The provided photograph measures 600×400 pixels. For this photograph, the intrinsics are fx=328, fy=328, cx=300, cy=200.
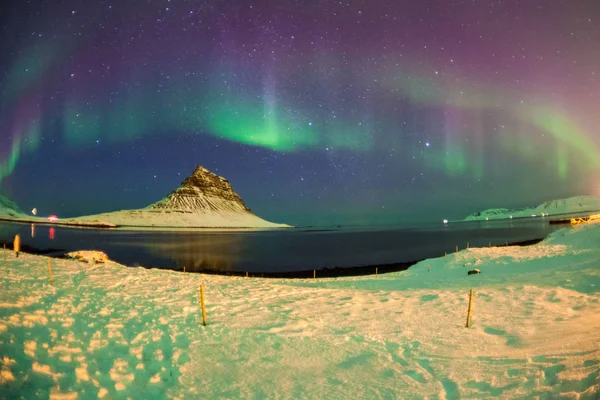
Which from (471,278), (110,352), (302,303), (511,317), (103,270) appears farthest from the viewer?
(471,278)

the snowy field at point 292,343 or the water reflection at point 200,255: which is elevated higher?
the snowy field at point 292,343

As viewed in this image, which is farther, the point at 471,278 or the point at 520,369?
the point at 471,278

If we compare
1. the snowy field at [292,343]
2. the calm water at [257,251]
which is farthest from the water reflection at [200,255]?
the snowy field at [292,343]

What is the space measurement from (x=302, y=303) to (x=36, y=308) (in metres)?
10.5

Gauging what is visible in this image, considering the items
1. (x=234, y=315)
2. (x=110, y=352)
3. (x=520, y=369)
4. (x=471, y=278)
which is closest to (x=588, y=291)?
(x=471, y=278)

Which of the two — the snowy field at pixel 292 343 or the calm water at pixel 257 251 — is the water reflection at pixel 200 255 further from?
the snowy field at pixel 292 343

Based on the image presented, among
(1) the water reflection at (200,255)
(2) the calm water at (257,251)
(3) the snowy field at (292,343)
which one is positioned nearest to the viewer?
(3) the snowy field at (292,343)

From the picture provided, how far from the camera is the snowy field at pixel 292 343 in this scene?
24.6 ft

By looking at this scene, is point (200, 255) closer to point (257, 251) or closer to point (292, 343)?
point (257, 251)

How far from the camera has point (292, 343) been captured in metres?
10.6

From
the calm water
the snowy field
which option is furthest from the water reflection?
the snowy field

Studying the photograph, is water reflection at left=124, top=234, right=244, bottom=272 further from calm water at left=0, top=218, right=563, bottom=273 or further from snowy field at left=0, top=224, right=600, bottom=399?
snowy field at left=0, top=224, right=600, bottom=399

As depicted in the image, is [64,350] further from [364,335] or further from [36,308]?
[364,335]

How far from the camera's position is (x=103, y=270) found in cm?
2175
